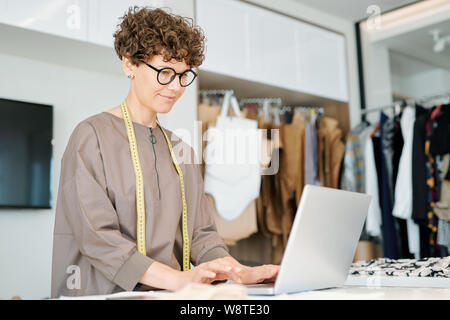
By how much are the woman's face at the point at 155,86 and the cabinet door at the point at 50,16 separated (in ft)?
3.21

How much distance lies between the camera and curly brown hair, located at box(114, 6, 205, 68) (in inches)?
44.9

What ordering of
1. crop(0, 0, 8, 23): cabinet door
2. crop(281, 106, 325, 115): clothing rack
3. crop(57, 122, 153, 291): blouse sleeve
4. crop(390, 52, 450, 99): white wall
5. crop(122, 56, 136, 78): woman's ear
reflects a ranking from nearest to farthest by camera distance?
crop(57, 122, 153, 291): blouse sleeve, crop(122, 56, 136, 78): woman's ear, crop(0, 0, 8, 23): cabinet door, crop(281, 106, 325, 115): clothing rack, crop(390, 52, 450, 99): white wall

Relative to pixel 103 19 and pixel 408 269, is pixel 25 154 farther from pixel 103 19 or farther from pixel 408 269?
pixel 408 269

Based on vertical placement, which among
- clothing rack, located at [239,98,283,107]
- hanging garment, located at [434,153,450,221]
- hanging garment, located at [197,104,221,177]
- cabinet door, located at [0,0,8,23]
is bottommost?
hanging garment, located at [434,153,450,221]

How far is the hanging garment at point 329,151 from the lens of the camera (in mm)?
2953

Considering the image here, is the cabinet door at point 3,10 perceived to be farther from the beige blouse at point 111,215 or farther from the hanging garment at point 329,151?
the hanging garment at point 329,151

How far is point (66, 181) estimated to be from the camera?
1.02 metres

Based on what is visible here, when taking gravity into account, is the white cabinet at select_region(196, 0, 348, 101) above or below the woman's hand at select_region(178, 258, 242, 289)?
above

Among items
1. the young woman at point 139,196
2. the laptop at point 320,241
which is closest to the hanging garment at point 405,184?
the young woman at point 139,196

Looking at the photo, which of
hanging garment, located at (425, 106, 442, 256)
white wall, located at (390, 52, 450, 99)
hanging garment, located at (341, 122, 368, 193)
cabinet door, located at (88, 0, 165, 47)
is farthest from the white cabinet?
hanging garment, located at (425, 106, 442, 256)

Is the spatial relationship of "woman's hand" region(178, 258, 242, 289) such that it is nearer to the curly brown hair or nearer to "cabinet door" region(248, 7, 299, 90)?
the curly brown hair

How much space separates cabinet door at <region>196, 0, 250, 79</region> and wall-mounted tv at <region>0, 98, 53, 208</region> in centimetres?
80

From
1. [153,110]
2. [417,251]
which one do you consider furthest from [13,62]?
[417,251]
